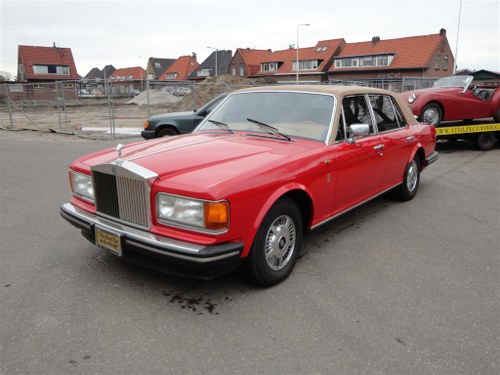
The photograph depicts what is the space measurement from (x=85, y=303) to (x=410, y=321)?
2435 mm

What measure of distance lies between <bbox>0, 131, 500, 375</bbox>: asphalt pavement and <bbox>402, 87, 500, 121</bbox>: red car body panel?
17.8 feet

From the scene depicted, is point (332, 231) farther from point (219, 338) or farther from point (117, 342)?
point (117, 342)

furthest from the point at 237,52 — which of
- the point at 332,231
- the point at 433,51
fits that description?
the point at 332,231

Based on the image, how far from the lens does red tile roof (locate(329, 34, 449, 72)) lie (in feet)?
165

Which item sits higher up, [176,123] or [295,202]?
[176,123]

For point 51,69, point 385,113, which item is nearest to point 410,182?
point 385,113

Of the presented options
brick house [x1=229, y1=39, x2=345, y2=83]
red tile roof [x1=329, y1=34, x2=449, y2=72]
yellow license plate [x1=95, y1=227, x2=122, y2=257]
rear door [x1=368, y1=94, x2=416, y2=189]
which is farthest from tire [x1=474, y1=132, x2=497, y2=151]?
brick house [x1=229, y1=39, x2=345, y2=83]

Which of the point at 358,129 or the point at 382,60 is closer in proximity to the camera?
the point at 358,129

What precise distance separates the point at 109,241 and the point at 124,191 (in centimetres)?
42

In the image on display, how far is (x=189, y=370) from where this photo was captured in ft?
8.17

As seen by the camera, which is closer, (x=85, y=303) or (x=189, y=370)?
(x=189, y=370)

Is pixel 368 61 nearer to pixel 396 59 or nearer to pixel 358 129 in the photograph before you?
pixel 396 59

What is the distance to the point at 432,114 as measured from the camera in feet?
33.1

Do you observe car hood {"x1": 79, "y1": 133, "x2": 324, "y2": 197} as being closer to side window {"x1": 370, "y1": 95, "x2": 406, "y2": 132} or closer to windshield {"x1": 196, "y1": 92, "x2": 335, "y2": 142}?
windshield {"x1": 196, "y1": 92, "x2": 335, "y2": 142}
